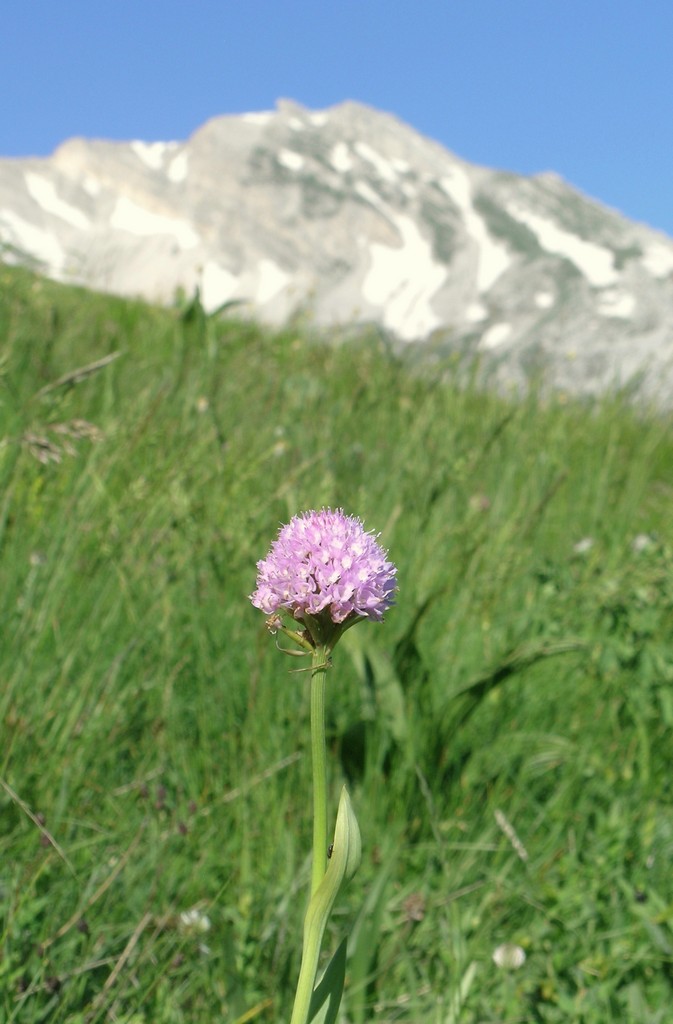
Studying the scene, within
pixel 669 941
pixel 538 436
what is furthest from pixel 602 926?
pixel 538 436

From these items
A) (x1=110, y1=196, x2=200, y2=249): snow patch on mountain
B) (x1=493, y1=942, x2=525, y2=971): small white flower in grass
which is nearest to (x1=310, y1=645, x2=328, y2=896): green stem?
(x1=493, y1=942, x2=525, y2=971): small white flower in grass

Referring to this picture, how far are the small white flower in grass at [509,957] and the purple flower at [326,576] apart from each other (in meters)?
0.76

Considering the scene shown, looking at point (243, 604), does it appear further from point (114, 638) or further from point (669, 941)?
point (669, 941)

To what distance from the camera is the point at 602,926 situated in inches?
56.7

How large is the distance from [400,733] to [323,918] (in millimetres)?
896

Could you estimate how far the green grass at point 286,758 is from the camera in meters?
1.22

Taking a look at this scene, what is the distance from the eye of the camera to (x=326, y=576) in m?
0.76

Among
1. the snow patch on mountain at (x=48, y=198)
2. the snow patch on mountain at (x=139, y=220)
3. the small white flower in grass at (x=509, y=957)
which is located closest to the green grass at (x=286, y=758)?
the small white flower in grass at (x=509, y=957)

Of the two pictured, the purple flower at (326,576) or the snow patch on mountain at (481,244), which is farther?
the snow patch on mountain at (481,244)

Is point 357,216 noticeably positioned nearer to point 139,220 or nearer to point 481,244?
point 481,244

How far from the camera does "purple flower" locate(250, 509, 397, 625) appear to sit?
2.47 feet

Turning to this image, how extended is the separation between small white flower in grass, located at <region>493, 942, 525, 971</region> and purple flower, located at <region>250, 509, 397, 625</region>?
76 cm

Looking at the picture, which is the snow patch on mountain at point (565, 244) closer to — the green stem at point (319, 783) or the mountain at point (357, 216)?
the mountain at point (357, 216)

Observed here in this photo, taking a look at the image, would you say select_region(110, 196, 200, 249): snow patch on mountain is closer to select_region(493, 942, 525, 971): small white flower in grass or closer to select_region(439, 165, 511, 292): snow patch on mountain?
select_region(439, 165, 511, 292): snow patch on mountain
